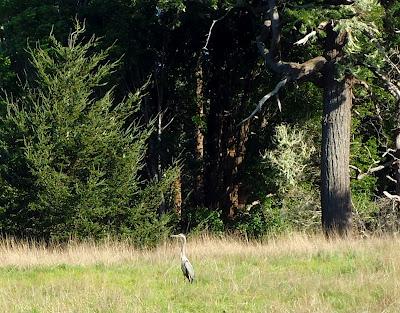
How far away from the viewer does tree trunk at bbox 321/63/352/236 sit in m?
16.0

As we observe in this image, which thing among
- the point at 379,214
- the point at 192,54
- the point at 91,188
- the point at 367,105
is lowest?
the point at 379,214

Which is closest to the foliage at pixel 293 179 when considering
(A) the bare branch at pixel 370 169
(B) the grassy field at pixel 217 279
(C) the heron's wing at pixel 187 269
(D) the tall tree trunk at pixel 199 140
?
(A) the bare branch at pixel 370 169

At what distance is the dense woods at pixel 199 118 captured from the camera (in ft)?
53.4

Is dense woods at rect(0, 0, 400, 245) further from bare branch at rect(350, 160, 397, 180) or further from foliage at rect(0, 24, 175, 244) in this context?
bare branch at rect(350, 160, 397, 180)

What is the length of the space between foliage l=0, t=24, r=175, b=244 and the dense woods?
0.13 feet

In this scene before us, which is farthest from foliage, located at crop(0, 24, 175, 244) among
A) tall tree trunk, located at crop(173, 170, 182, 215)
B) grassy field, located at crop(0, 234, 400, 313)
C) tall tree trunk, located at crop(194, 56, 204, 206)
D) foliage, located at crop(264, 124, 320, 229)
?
tall tree trunk, located at crop(194, 56, 204, 206)

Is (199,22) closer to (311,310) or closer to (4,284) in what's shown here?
(4,284)

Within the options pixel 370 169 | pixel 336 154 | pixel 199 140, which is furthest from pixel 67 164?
pixel 370 169

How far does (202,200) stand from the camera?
2494 centimetres

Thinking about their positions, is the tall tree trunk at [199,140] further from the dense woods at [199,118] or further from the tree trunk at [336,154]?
the tree trunk at [336,154]

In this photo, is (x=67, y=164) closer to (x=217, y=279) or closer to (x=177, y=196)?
(x=177, y=196)

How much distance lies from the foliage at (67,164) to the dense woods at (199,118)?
40mm

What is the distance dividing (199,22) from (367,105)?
671 centimetres

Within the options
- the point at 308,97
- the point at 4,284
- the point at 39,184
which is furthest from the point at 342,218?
the point at 4,284
